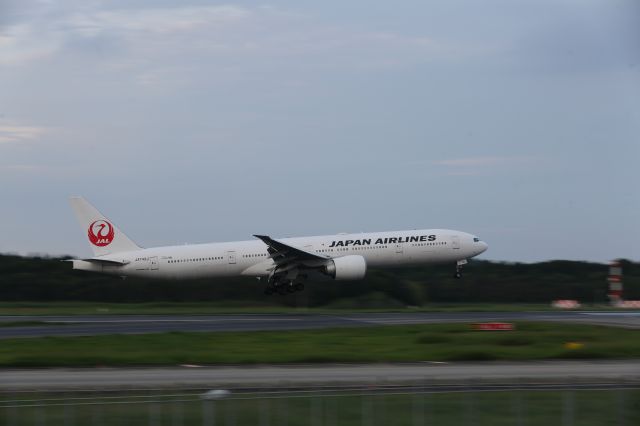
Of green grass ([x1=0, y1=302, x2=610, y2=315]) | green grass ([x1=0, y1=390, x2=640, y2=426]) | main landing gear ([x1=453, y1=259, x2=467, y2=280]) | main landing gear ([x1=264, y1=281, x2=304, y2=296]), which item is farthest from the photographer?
main landing gear ([x1=453, y1=259, x2=467, y2=280])

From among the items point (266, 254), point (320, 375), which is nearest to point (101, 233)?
point (266, 254)

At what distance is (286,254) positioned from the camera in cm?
5244

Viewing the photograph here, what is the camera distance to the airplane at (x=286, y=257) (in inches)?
2089

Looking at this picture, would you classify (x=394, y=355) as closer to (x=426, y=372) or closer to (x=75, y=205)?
(x=426, y=372)

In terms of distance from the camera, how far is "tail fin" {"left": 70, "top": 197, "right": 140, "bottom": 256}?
56281mm

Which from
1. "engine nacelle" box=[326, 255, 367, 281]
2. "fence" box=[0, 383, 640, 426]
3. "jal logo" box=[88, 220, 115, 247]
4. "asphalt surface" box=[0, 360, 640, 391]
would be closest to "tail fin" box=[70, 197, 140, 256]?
"jal logo" box=[88, 220, 115, 247]

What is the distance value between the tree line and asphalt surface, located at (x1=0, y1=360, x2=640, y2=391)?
27121 millimetres

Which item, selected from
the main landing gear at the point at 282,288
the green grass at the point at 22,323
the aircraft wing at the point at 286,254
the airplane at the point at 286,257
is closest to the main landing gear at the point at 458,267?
the airplane at the point at 286,257

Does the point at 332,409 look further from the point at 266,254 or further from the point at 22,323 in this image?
the point at 266,254

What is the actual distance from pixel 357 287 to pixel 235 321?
511 inches

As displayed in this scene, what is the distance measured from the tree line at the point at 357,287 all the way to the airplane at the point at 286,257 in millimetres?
711

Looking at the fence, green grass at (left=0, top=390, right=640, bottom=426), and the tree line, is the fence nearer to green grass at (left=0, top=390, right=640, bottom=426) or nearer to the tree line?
green grass at (left=0, top=390, right=640, bottom=426)

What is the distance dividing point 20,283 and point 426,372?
45.5 m

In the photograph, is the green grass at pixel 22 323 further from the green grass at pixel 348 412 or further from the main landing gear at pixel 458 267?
the green grass at pixel 348 412
